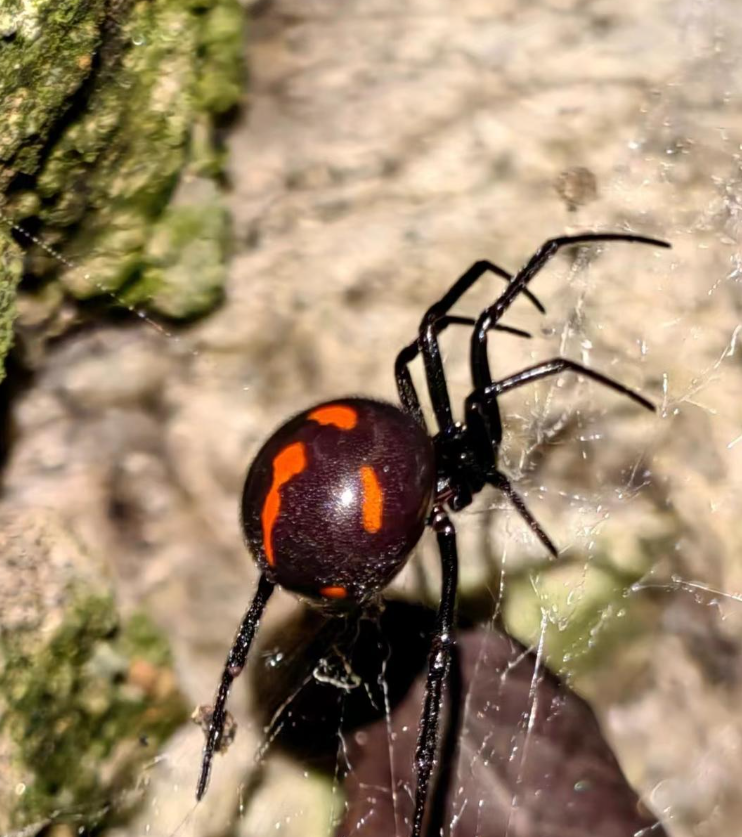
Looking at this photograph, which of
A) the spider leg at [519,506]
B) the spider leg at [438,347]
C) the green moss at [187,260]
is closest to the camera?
the spider leg at [519,506]

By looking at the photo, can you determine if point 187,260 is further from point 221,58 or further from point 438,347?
point 438,347

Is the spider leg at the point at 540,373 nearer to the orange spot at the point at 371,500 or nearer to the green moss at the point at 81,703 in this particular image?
the orange spot at the point at 371,500

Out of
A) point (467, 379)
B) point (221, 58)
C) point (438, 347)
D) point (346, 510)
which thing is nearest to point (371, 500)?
point (346, 510)

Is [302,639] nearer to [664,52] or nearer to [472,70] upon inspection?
[472,70]

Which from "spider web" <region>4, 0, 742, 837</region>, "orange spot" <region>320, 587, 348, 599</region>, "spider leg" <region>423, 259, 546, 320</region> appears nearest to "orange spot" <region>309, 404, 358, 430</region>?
"orange spot" <region>320, 587, 348, 599</region>

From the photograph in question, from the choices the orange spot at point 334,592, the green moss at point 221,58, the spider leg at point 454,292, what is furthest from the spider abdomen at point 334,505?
the green moss at point 221,58

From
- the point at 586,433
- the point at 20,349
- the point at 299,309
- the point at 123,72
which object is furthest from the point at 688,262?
the point at 20,349
